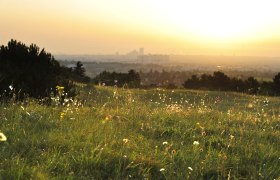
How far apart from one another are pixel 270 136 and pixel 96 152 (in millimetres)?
4517

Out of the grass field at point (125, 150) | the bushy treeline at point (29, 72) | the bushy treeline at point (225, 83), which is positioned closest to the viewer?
the grass field at point (125, 150)

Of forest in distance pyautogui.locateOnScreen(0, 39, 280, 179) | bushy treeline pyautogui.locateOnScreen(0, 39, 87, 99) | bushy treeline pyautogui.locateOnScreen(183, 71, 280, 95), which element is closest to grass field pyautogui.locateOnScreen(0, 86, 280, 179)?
forest in distance pyautogui.locateOnScreen(0, 39, 280, 179)

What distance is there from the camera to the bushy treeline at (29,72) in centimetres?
1355

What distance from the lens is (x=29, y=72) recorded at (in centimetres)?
1506

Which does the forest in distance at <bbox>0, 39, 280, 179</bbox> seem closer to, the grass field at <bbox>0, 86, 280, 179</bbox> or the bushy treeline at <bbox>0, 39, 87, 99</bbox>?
the grass field at <bbox>0, 86, 280, 179</bbox>

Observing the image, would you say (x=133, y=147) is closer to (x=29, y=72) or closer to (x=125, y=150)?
(x=125, y=150)

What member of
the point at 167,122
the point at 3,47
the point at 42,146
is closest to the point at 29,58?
the point at 3,47

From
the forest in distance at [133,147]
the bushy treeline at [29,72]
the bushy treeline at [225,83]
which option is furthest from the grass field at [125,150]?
the bushy treeline at [225,83]

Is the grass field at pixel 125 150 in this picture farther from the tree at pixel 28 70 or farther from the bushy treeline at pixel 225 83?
the bushy treeline at pixel 225 83

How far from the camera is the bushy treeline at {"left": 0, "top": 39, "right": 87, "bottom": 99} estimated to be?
534 inches

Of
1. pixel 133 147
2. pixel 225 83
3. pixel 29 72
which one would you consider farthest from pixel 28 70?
pixel 225 83

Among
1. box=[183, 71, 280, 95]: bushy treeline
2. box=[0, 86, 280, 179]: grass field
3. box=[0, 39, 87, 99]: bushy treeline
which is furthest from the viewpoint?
box=[183, 71, 280, 95]: bushy treeline

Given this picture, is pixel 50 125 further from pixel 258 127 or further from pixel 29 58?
pixel 29 58

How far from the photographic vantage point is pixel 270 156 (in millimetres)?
6824
